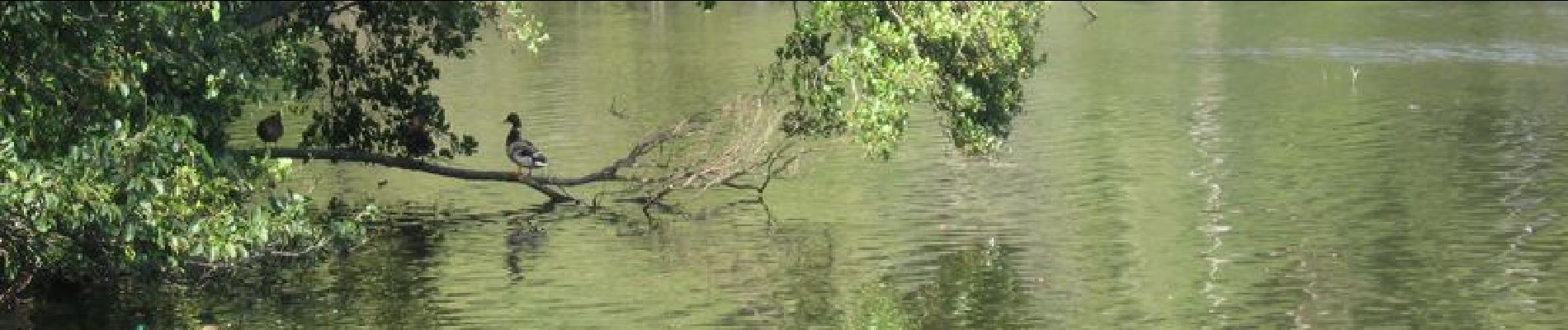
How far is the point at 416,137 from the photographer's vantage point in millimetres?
41188

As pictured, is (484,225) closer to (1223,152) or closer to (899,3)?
(899,3)

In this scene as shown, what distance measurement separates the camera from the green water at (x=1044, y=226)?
1201 inches

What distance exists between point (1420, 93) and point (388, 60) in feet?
104

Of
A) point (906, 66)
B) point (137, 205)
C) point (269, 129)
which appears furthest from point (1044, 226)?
point (137, 205)

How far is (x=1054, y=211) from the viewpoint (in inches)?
1591

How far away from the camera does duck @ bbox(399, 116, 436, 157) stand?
41094 millimetres

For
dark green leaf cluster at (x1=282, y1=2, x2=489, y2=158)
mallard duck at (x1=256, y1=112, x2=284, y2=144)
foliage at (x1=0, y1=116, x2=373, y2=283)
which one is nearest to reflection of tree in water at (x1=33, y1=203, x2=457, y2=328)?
foliage at (x1=0, y1=116, x2=373, y2=283)

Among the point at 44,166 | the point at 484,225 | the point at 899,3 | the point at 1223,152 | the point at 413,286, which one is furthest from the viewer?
the point at 1223,152

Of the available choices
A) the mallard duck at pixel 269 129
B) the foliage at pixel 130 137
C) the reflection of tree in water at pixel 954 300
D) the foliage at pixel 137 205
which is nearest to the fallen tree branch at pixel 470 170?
the mallard duck at pixel 269 129

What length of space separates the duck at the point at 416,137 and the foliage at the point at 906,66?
616 centimetres

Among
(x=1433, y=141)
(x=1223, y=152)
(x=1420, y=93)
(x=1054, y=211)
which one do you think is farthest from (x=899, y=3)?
(x=1420, y=93)

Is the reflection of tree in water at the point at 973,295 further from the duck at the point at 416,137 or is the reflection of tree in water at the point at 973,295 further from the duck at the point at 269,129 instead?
the duck at the point at 269,129

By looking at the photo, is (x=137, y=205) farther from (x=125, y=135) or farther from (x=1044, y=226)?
(x=1044, y=226)

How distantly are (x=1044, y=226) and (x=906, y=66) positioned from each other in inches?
189
